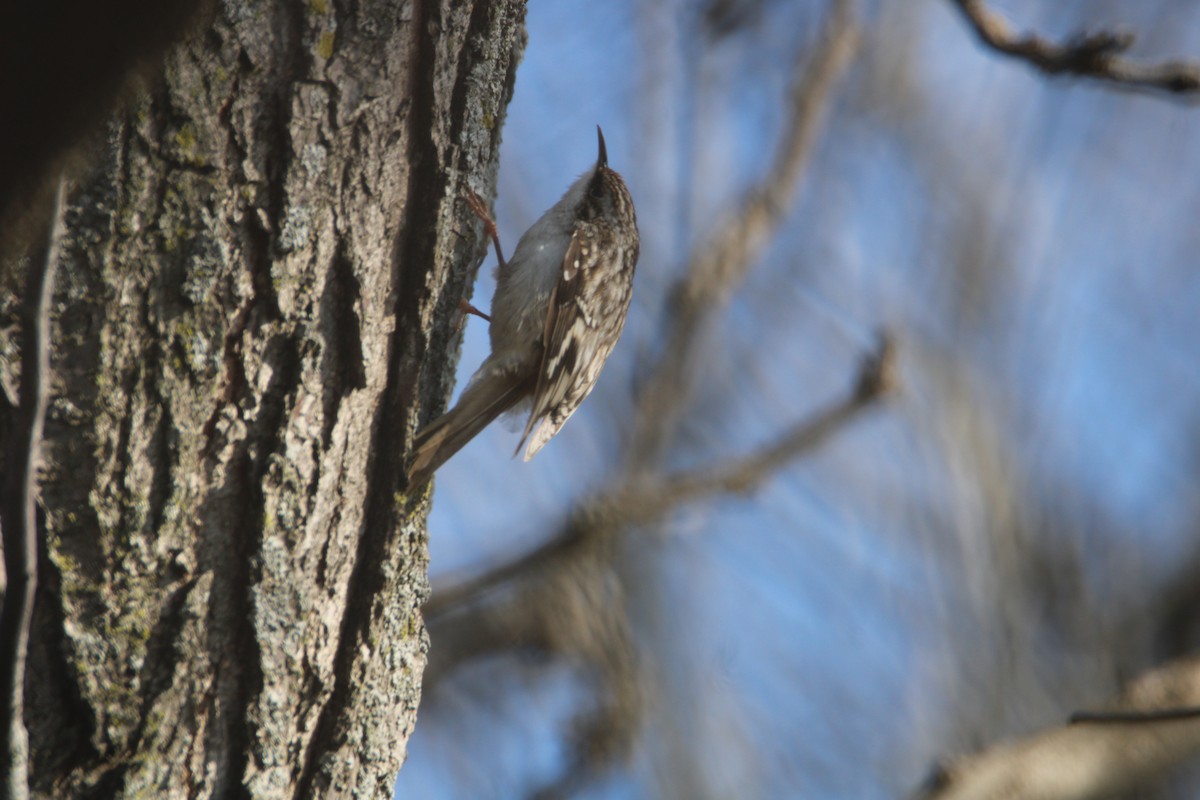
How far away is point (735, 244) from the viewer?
3.82 m

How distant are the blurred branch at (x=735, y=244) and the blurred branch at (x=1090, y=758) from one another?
1.82 m

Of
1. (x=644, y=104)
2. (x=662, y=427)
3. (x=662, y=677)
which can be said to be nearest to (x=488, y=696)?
(x=662, y=677)

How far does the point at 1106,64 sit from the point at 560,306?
1.32 m

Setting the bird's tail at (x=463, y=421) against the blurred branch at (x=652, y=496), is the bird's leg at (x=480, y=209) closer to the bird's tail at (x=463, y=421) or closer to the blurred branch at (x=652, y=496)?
the bird's tail at (x=463, y=421)

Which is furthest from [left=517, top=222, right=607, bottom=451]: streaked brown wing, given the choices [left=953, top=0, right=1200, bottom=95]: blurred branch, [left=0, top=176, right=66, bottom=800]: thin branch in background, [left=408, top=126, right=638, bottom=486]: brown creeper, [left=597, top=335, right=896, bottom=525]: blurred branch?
[left=0, top=176, right=66, bottom=800]: thin branch in background

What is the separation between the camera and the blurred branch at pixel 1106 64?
2.12m

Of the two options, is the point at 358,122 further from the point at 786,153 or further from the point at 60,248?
the point at 786,153

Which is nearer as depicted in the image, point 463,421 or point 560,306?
point 463,421

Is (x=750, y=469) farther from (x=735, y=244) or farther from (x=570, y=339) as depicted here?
(x=735, y=244)

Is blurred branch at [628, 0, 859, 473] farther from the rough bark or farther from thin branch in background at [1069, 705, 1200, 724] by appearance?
thin branch in background at [1069, 705, 1200, 724]

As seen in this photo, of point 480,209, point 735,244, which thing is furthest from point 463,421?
point 735,244

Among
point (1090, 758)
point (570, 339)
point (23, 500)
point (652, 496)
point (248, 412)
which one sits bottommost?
point (1090, 758)

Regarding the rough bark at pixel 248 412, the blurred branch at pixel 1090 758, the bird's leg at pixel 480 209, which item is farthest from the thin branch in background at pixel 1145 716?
the bird's leg at pixel 480 209

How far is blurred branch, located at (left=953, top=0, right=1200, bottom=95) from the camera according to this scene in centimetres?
212
